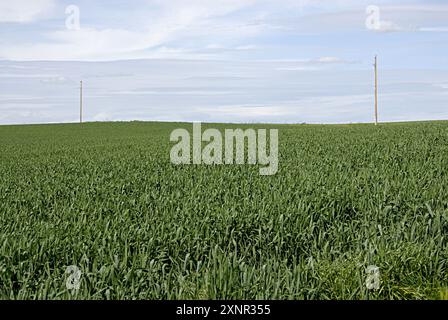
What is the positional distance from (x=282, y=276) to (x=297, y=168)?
8.66 meters

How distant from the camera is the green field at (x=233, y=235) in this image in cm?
638

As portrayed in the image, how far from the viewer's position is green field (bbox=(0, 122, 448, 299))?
20.9ft

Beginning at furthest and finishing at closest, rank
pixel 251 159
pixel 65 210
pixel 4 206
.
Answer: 1. pixel 251 159
2. pixel 4 206
3. pixel 65 210

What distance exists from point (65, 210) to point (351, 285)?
592cm

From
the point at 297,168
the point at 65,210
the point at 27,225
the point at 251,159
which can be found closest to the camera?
the point at 27,225

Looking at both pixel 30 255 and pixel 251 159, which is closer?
pixel 30 255

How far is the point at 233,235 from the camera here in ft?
28.7

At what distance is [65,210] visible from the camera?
1060 centimetres

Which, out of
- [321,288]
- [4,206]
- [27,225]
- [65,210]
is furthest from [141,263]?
[4,206]

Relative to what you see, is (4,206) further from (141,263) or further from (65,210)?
(141,263)

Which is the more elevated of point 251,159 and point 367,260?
point 251,159
